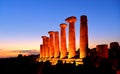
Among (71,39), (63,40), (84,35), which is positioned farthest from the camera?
(63,40)

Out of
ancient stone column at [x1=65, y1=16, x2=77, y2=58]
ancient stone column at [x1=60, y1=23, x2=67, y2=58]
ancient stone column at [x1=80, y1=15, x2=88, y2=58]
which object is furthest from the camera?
ancient stone column at [x1=60, y1=23, x2=67, y2=58]

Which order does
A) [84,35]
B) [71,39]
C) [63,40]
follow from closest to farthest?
[84,35], [71,39], [63,40]

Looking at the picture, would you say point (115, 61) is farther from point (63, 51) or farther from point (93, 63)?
point (63, 51)

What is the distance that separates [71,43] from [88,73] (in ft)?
47.0

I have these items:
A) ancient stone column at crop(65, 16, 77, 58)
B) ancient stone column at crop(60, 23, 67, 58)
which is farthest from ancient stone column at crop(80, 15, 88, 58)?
ancient stone column at crop(60, 23, 67, 58)

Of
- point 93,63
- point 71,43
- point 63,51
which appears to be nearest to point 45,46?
point 63,51

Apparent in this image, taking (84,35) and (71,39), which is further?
(71,39)

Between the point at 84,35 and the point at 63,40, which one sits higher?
the point at 84,35

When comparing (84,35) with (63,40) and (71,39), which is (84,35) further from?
(63,40)

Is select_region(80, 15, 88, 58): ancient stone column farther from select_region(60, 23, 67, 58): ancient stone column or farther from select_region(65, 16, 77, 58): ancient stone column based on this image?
select_region(60, 23, 67, 58): ancient stone column

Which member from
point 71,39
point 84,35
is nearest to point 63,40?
point 71,39

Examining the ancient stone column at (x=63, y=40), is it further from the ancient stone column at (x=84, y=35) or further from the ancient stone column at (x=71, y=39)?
the ancient stone column at (x=84, y=35)

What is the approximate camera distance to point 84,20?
97.5ft

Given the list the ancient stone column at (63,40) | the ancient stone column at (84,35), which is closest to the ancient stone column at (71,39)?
the ancient stone column at (84,35)
